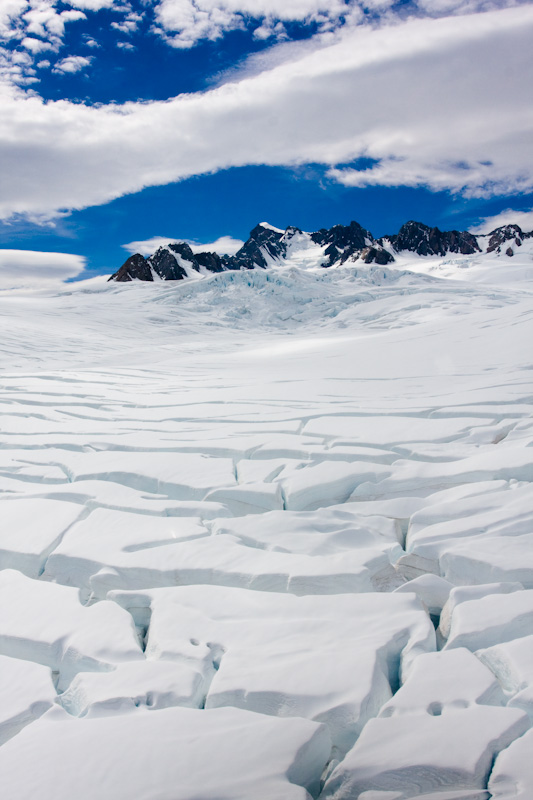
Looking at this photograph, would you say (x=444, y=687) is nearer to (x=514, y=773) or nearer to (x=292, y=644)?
(x=514, y=773)

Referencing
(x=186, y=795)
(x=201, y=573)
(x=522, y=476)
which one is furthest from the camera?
(x=522, y=476)

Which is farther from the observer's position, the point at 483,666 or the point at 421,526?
the point at 421,526

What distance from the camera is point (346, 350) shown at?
1021 cm

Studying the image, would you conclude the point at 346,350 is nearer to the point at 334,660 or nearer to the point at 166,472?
the point at 166,472

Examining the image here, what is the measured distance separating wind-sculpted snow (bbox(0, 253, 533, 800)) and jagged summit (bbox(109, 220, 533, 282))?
37.6 m

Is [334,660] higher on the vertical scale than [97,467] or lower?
lower

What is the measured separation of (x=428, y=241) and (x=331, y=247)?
16.5 metres

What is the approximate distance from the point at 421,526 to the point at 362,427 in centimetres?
171

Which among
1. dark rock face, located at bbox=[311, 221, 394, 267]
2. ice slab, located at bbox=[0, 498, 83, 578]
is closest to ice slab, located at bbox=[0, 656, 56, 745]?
ice slab, located at bbox=[0, 498, 83, 578]

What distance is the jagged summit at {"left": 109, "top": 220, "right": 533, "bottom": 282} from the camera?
42.9m

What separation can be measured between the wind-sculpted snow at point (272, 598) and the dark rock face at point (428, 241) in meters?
82.1

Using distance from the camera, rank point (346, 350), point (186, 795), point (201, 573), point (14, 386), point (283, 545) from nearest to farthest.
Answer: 1. point (186, 795)
2. point (201, 573)
3. point (283, 545)
4. point (14, 386)
5. point (346, 350)

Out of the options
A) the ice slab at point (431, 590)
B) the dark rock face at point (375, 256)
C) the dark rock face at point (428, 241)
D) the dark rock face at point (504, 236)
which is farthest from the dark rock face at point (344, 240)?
the ice slab at point (431, 590)

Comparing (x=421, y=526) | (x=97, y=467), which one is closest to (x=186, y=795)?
(x=421, y=526)
